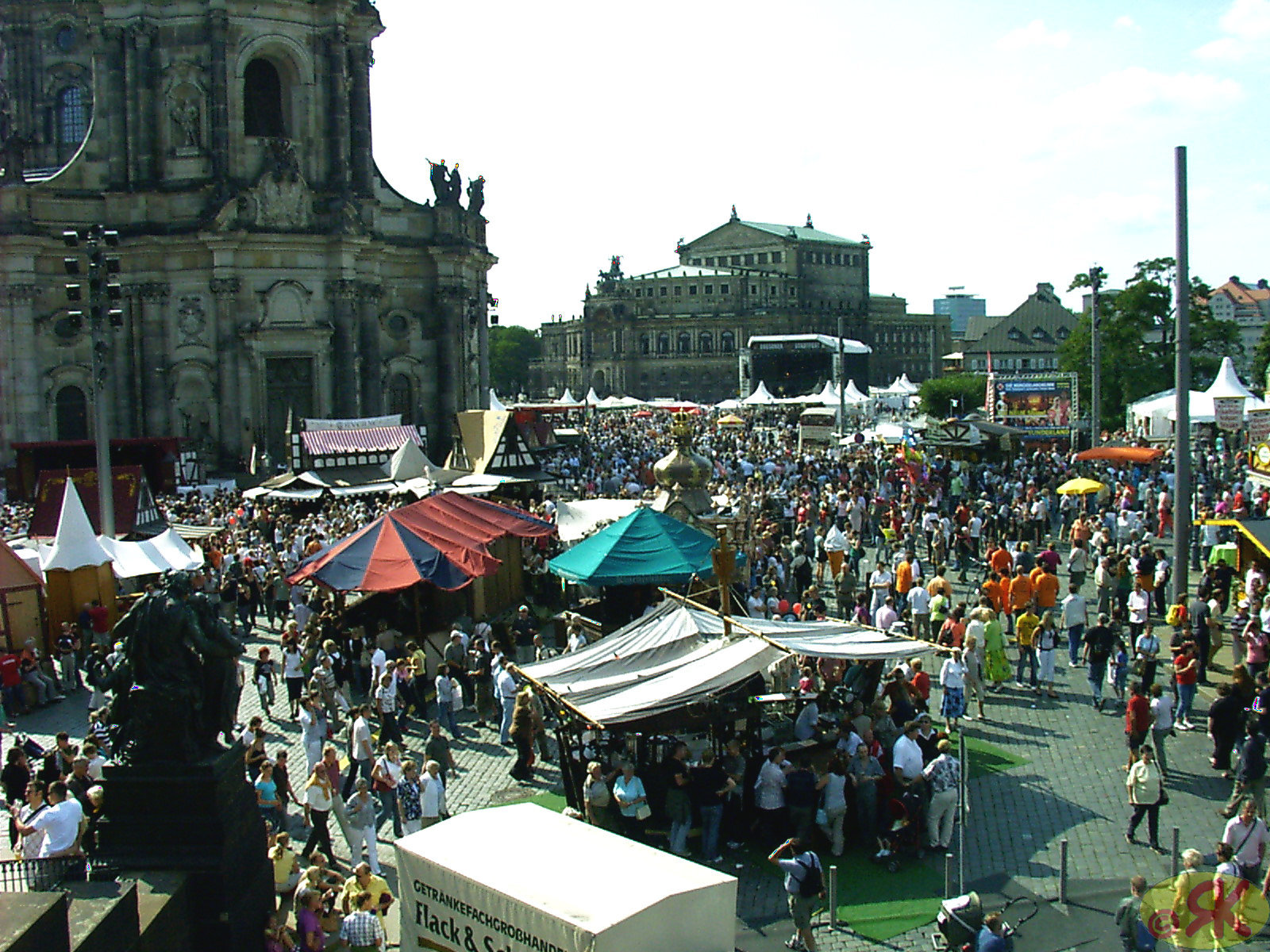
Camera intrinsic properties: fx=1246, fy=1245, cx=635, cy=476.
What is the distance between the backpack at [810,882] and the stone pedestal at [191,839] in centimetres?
438

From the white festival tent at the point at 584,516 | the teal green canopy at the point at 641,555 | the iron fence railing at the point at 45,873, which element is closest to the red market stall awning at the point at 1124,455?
the white festival tent at the point at 584,516

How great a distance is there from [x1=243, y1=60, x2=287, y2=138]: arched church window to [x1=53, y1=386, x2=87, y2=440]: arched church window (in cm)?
1071

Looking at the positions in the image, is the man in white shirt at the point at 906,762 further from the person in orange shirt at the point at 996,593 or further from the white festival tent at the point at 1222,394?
the white festival tent at the point at 1222,394

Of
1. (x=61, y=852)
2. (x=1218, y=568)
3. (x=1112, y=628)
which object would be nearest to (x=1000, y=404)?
(x=1218, y=568)

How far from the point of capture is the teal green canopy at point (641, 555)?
18.5 m

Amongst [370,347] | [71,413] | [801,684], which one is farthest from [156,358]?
[801,684]

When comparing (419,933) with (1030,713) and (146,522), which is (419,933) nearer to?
(1030,713)

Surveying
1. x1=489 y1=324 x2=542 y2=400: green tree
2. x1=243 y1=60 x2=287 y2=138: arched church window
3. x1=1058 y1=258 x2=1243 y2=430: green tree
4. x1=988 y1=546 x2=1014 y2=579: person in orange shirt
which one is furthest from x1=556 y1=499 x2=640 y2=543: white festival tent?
x1=489 y1=324 x2=542 y2=400: green tree

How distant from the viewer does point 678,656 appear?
1392 centimetres

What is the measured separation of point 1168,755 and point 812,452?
3458 centimetres

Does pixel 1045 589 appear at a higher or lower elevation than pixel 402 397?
lower

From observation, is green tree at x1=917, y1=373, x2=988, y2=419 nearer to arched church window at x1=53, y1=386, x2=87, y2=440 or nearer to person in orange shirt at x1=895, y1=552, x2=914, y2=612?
arched church window at x1=53, y1=386, x2=87, y2=440

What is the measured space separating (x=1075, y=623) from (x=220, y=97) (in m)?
33.0

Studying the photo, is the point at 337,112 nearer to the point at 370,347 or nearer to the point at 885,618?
the point at 370,347
